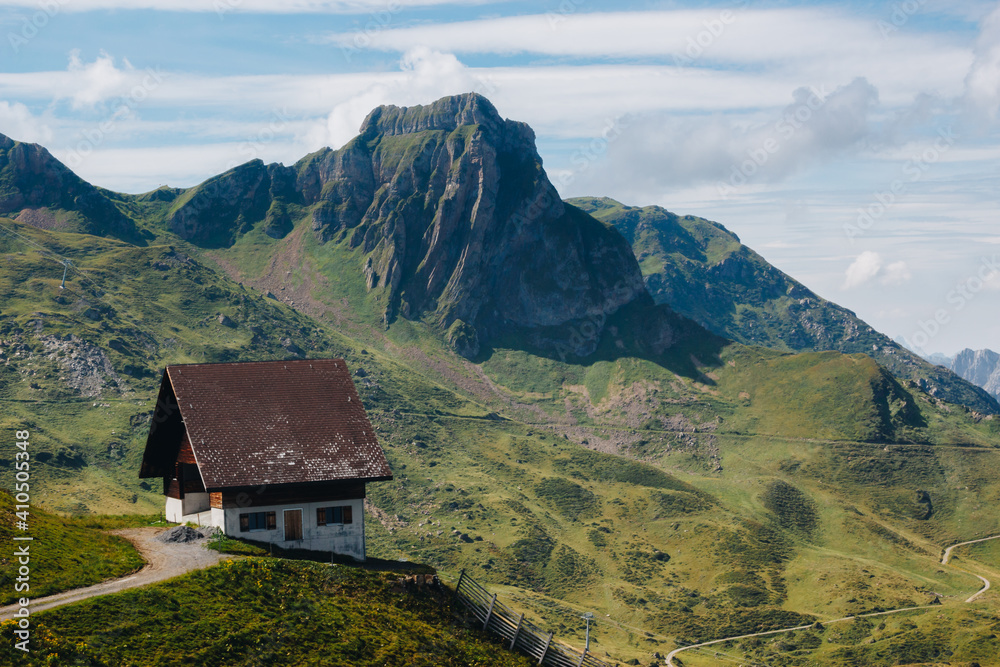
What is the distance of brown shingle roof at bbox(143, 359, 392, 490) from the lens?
161ft

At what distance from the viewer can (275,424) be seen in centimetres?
5122

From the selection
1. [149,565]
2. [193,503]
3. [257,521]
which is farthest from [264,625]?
[193,503]

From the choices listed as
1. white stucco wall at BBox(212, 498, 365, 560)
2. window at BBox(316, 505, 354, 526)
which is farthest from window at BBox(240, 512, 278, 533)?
window at BBox(316, 505, 354, 526)

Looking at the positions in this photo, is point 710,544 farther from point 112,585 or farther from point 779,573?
point 112,585

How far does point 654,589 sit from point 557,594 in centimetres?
1966

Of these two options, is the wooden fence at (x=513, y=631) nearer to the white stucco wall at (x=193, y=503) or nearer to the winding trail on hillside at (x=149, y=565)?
the winding trail on hillside at (x=149, y=565)

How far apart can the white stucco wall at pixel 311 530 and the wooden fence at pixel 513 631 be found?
7.08 meters

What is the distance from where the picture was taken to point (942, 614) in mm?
158125

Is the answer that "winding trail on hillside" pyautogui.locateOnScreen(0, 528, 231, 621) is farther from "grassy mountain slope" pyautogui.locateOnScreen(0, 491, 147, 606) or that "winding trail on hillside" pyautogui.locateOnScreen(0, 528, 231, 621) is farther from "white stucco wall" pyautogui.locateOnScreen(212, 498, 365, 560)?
"white stucco wall" pyautogui.locateOnScreen(212, 498, 365, 560)

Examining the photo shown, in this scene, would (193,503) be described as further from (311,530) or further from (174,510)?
(311,530)

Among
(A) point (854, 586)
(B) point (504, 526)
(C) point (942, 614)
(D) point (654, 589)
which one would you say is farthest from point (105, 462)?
(C) point (942, 614)

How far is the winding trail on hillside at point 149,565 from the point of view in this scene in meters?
37.8

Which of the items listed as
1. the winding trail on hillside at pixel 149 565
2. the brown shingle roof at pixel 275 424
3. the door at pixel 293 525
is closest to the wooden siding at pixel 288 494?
the door at pixel 293 525

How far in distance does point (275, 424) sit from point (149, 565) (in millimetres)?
10303
